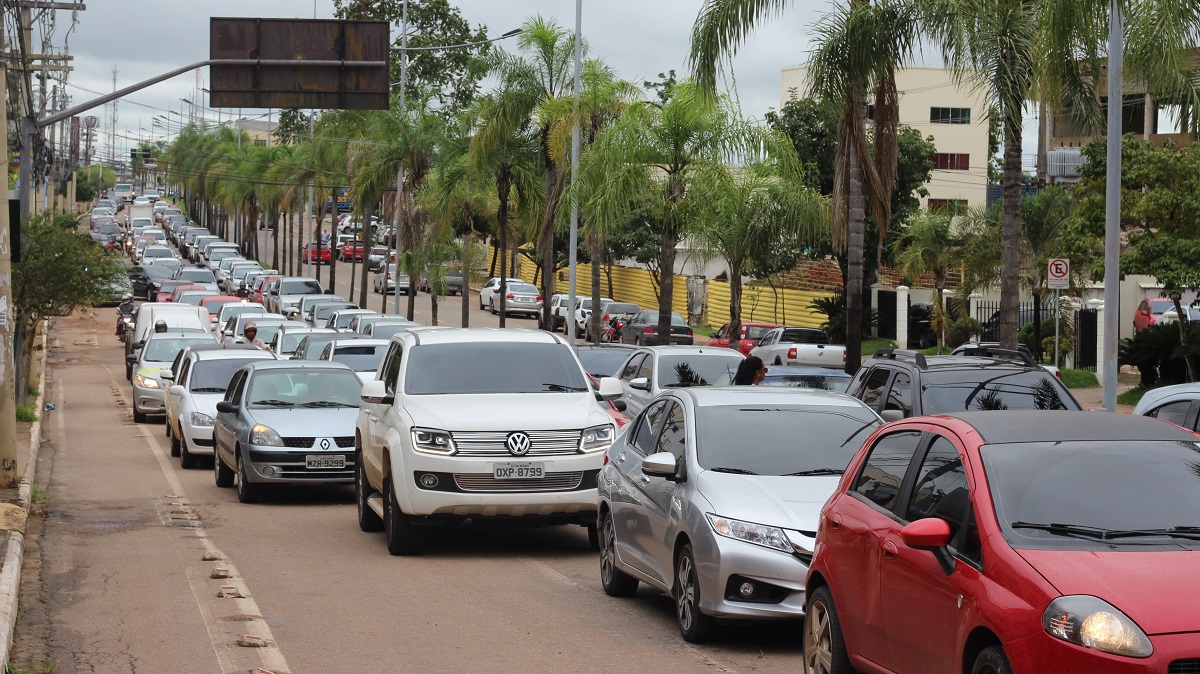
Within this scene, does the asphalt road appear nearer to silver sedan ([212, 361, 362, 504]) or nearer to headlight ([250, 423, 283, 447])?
silver sedan ([212, 361, 362, 504])

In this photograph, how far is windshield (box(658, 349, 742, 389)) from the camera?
61.6ft

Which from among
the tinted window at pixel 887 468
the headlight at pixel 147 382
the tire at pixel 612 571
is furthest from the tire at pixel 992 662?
the headlight at pixel 147 382

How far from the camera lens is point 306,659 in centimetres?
852

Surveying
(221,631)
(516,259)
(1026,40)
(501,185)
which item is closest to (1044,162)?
(501,185)

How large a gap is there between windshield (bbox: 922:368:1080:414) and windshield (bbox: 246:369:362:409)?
744 centimetres

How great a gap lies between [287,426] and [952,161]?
220 feet

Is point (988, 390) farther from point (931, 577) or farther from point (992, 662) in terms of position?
point (992, 662)

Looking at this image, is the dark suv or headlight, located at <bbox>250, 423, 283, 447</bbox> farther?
headlight, located at <bbox>250, 423, 283, 447</bbox>

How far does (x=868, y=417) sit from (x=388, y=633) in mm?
3541

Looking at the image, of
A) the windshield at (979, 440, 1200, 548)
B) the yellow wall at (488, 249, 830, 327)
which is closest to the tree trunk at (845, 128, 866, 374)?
the windshield at (979, 440, 1200, 548)

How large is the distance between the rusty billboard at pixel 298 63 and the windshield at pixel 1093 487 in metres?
18.0

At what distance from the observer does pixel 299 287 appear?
178 ft

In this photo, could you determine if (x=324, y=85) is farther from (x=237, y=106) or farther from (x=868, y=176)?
(x=868, y=176)

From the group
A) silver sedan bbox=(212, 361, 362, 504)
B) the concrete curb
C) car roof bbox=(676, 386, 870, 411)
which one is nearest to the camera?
the concrete curb
